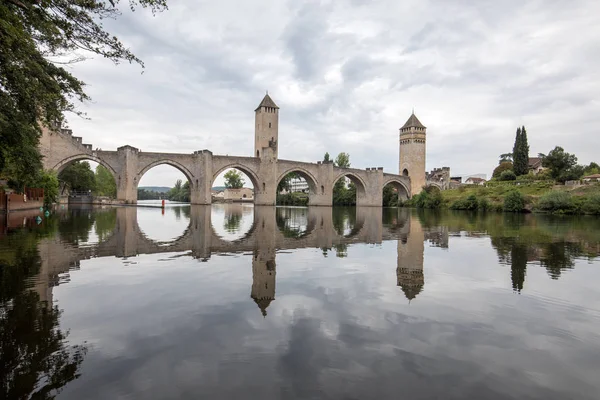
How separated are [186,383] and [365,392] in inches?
58.3

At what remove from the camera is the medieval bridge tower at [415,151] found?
7181 cm

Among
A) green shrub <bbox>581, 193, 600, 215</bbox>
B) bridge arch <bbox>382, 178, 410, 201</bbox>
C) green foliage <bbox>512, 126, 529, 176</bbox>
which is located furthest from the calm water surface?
green foliage <bbox>512, 126, 529, 176</bbox>

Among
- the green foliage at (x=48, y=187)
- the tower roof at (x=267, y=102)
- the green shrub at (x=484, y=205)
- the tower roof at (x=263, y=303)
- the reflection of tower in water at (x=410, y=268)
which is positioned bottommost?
the reflection of tower in water at (x=410, y=268)

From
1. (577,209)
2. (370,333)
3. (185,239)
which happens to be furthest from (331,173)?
(370,333)

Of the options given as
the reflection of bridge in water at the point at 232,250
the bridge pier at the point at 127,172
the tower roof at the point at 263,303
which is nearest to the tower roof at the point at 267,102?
the bridge pier at the point at 127,172

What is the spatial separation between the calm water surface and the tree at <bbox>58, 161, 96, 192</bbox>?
48275 mm

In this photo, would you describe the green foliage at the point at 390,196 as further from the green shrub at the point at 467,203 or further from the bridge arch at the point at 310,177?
the bridge arch at the point at 310,177

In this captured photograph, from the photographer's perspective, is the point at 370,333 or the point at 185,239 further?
the point at 185,239

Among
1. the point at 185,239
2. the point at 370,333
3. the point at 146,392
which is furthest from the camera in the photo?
the point at 185,239

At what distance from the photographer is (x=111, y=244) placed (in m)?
10.9

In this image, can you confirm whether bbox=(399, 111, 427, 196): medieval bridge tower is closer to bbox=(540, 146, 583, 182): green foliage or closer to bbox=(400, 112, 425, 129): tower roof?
bbox=(400, 112, 425, 129): tower roof

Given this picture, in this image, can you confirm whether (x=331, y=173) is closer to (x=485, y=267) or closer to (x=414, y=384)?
(x=485, y=267)

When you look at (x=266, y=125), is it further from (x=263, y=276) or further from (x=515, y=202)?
(x=263, y=276)

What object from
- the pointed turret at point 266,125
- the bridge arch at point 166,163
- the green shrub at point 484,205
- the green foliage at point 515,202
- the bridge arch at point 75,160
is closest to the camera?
the bridge arch at point 75,160
